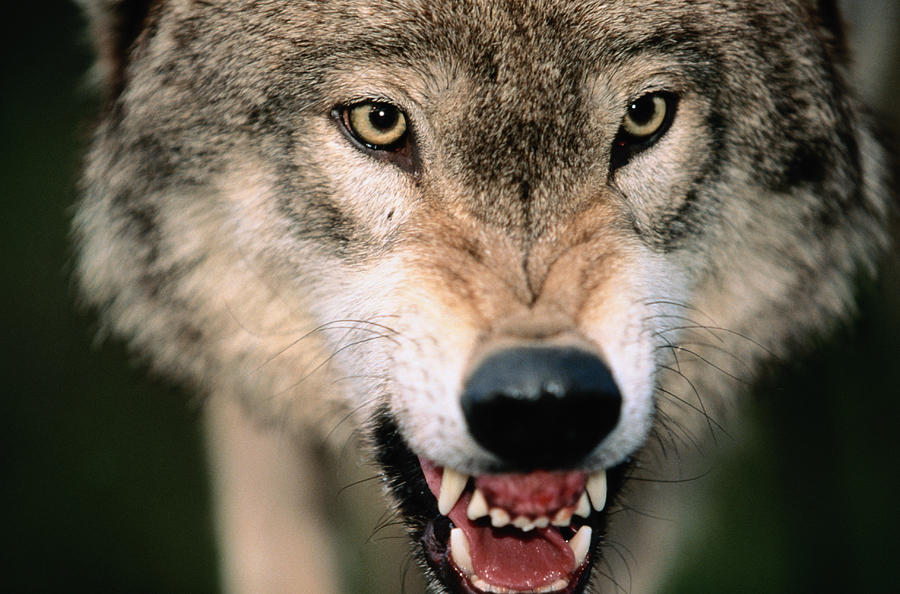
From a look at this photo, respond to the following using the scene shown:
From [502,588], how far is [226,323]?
1.10m

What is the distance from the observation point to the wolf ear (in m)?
2.57

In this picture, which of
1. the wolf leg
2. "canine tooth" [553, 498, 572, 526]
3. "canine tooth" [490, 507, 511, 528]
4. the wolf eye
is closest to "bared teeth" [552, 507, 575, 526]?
"canine tooth" [553, 498, 572, 526]

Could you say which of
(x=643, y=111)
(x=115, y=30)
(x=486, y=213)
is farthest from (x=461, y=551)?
(x=115, y=30)

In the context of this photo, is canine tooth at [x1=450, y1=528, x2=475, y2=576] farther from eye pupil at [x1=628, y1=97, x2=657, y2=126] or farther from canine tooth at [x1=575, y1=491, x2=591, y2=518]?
eye pupil at [x1=628, y1=97, x2=657, y2=126]

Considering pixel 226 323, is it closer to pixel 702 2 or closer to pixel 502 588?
pixel 502 588

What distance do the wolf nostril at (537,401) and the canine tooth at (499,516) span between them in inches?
6.8

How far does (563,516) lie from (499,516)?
137 millimetres

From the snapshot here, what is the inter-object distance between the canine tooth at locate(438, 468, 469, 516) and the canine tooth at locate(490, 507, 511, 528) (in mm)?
105

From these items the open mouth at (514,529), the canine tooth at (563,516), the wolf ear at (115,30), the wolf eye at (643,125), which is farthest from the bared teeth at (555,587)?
the wolf ear at (115,30)

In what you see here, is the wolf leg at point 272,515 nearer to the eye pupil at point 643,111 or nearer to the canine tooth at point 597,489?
the canine tooth at point 597,489

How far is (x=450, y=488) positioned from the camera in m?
2.02

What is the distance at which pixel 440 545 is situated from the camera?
2.09 m

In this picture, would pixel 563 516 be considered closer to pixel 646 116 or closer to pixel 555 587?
pixel 555 587

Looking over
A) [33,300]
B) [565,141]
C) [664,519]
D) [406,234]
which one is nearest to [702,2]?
[565,141]
